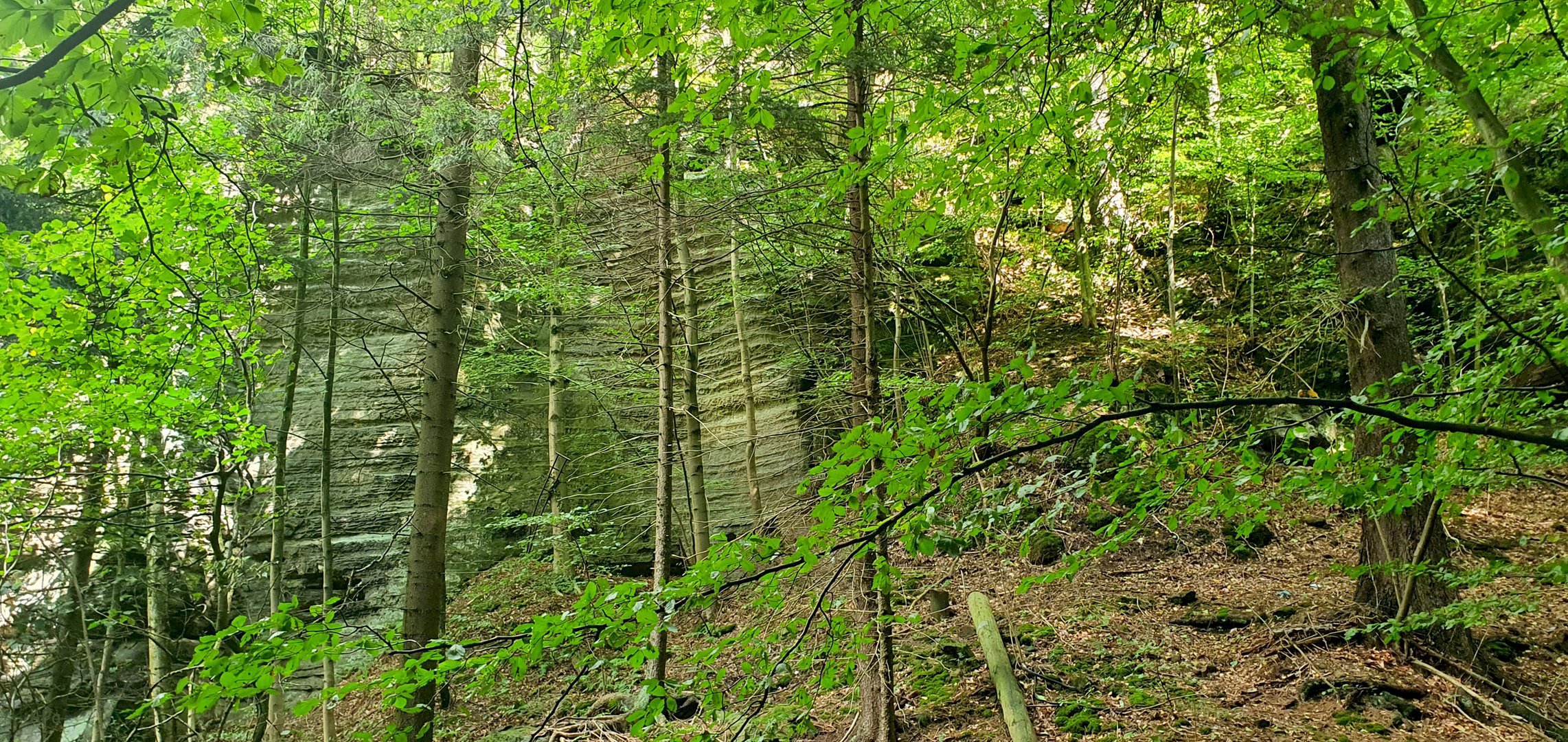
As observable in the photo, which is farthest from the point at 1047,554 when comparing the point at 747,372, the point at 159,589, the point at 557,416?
the point at 159,589

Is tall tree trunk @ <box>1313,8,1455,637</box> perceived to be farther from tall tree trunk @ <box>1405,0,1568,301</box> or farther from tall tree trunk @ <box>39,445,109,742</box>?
tall tree trunk @ <box>39,445,109,742</box>

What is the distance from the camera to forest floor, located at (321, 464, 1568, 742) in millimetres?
5430

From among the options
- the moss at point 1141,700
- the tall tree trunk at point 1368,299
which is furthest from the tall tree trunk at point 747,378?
the tall tree trunk at point 1368,299

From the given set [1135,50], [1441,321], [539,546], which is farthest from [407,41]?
[1441,321]

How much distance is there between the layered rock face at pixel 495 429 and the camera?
42.1 feet

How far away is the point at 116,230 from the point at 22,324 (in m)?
1.39

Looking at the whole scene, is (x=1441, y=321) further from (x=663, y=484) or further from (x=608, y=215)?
(x=608, y=215)

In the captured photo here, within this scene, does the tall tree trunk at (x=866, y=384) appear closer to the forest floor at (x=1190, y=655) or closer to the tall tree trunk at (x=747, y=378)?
the forest floor at (x=1190, y=655)

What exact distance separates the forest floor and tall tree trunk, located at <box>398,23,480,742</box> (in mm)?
1134

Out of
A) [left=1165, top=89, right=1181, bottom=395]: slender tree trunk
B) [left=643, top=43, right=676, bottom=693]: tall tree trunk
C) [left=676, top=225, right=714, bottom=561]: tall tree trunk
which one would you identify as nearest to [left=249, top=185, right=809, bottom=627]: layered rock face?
[left=676, top=225, right=714, bottom=561]: tall tree trunk

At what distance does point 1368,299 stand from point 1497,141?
2689 millimetres

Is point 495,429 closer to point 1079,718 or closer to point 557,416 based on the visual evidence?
point 557,416

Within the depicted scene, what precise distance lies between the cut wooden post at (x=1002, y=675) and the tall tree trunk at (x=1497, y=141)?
412 cm

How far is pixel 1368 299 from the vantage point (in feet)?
18.6
